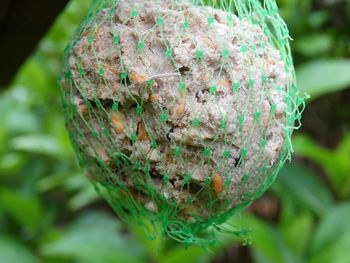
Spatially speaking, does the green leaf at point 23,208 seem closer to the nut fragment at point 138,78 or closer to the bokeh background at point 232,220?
the bokeh background at point 232,220

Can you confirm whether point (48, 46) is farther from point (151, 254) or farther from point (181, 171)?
point (181, 171)

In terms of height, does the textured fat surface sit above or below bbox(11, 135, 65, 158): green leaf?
above

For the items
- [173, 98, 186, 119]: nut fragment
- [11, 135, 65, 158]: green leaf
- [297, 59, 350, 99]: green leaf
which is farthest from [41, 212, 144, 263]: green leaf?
[173, 98, 186, 119]: nut fragment

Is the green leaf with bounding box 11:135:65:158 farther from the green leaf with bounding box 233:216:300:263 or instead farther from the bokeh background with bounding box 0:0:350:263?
the green leaf with bounding box 233:216:300:263

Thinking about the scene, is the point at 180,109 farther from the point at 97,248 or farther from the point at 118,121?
the point at 97,248

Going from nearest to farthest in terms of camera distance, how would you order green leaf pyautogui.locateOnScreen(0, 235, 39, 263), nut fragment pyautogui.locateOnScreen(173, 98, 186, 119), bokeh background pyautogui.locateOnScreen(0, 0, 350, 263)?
nut fragment pyautogui.locateOnScreen(173, 98, 186, 119)
bokeh background pyautogui.locateOnScreen(0, 0, 350, 263)
green leaf pyautogui.locateOnScreen(0, 235, 39, 263)

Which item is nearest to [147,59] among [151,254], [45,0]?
[45,0]

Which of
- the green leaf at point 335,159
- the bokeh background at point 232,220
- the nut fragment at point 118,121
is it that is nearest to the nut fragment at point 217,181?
the nut fragment at point 118,121

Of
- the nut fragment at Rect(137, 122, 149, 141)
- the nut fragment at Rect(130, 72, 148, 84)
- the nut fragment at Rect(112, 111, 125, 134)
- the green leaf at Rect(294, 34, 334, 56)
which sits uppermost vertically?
the nut fragment at Rect(130, 72, 148, 84)
